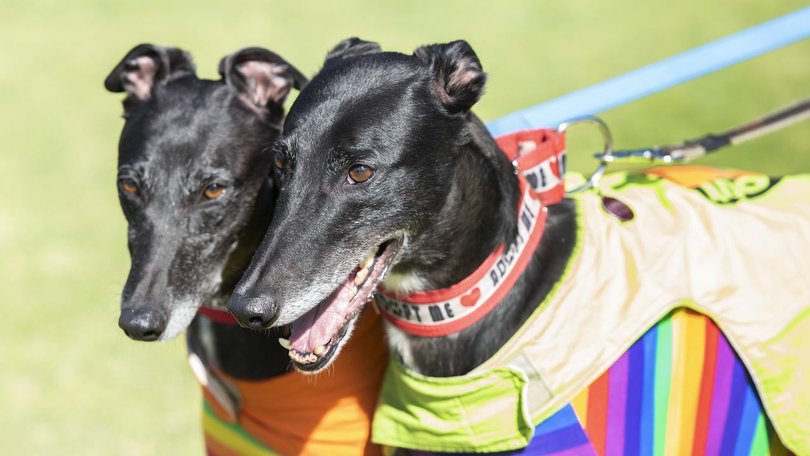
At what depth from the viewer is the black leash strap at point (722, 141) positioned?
121 inches

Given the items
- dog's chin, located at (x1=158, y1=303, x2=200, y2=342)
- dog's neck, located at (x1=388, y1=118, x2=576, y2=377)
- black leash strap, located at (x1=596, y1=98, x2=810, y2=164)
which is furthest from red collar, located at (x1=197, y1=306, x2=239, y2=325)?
black leash strap, located at (x1=596, y1=98, x2=810, y2=164)

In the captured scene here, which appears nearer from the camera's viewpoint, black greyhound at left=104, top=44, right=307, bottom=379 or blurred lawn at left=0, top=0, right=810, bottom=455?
black greyhound at left=104, top=44, right=307, bottom=379

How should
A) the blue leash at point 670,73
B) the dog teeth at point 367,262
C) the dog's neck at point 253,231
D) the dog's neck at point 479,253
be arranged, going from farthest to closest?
1. the blue leash at point 670,73
2. the dog's neck at point 253,231
3. the dog's neck at point 479,253
4. the dog teeth at point 367,262

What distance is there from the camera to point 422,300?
2621 mm

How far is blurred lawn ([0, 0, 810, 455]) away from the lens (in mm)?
4621

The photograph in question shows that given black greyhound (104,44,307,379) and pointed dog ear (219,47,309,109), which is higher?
pointed dog ear (219,47,309,109)

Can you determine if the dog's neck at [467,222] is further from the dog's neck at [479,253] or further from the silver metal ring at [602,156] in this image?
the silver metal ring at [602,156]

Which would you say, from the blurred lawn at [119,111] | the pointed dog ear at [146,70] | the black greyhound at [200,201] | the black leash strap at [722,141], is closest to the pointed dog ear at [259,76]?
the black greyhound at [200,201]

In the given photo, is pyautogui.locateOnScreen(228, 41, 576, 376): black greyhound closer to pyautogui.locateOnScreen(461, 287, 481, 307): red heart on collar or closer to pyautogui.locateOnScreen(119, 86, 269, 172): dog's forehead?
pyautogui.locateOnScreen(461, 287, 481, 307): red heart on collar

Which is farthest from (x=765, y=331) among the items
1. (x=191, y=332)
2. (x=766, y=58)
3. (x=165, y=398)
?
(x=766, y=58)

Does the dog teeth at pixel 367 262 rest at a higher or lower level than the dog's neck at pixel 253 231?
higher

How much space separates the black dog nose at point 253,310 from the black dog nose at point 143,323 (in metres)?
0.57

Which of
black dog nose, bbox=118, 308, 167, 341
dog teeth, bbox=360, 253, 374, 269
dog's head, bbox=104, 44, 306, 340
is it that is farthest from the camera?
dog's head, bbox=104, 44, 306, 340

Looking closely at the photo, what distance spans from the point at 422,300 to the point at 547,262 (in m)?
0.36
